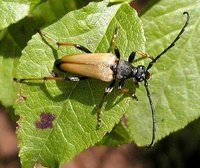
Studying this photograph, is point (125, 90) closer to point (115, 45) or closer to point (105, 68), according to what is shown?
point (115, 45)

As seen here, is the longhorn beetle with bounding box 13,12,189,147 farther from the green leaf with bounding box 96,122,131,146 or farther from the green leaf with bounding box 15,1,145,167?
the green leaf with bounding box 96,122,131,146

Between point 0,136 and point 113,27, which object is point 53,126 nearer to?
point 113,27

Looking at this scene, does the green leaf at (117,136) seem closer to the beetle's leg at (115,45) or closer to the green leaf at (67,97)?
the green leaf at (67,97)

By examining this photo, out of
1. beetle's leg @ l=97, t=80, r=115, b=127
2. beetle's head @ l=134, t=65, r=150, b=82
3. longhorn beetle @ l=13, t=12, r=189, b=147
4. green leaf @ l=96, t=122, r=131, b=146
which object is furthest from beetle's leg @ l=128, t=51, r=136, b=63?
green leaf @ l=96, t=122, r=131, b=146

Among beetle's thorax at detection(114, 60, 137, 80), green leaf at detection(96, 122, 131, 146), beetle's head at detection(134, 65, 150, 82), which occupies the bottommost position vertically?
green leaf at detection(96, 122, 131, 146)

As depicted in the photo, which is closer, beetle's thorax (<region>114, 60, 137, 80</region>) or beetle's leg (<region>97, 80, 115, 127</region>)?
beetle's leg (<region>97, 80, 115, 127</region>)

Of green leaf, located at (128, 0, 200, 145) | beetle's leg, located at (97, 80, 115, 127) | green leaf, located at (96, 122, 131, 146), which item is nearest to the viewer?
beetle's leg, located at (97, 80, 115, 127)
